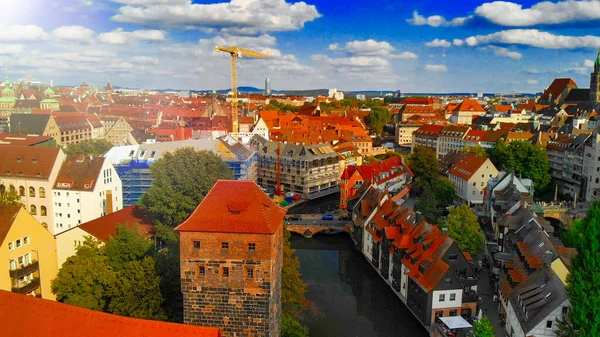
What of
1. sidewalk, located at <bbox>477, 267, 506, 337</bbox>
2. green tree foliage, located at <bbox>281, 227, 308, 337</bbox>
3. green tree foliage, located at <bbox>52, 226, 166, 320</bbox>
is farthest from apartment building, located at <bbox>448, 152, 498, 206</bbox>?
green tree foliage, located at <bbox>52, 226, 166, 320</bbox>

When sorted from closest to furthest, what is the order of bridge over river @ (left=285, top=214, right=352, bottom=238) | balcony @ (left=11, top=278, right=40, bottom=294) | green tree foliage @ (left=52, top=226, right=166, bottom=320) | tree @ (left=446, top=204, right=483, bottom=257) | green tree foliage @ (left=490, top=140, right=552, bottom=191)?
green tree foliage @ (left=52, top=226, right=166, bottom=320) → balcony @ (left=11, top=278, right=40, bottom=294) → tree @ (left=446, top=204, right=483, bottom=257) → bridge over river @ (left=285, top=214, right=352, bottom=238) → green tree foliage @ (left=490, top=140, right=552, bottom=191)

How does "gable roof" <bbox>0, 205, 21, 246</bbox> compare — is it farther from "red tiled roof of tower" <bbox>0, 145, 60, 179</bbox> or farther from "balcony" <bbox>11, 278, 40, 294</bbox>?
"red tiled roof of tower" <bbox>0, 145, 60, 179</bbox>

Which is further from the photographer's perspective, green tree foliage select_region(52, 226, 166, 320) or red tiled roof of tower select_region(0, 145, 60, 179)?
red tiled roof of tower select_region(0, 145, 60, 179)

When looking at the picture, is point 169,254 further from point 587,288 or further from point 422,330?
point 587,288

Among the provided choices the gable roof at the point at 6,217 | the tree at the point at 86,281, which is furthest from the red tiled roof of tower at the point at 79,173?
the tree at the point at 86,281

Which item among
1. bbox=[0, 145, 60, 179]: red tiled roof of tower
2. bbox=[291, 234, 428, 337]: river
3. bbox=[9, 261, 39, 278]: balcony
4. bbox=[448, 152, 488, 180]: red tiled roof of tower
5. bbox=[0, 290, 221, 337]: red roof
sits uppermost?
bbox=[0, 145, 60, 179]: red tiled roof of tower

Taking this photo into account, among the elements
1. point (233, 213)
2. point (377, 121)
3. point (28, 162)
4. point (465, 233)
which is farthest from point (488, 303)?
point (377, 121)

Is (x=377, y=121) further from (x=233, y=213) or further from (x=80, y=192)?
(x=233, y=213)
